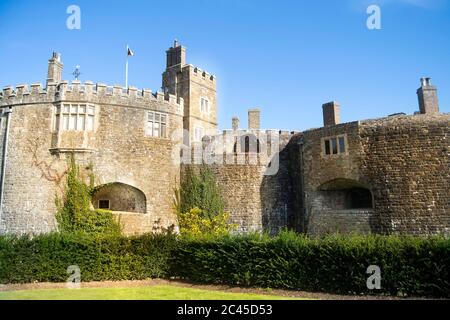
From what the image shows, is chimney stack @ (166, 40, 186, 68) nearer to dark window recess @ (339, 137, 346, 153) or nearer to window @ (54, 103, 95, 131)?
window @ (54, 103, 95, 131)

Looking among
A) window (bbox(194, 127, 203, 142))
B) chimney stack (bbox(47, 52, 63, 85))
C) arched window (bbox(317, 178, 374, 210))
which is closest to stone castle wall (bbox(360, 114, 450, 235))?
arched window (bbox(317, 178, 374, 210))

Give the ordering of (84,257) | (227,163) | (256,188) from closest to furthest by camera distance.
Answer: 1. (84,257)
2. (256,188)
3. (227,163)

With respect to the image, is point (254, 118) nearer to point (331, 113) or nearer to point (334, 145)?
point (331, 113)

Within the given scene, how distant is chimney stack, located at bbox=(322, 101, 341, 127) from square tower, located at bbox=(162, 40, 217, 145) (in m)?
8.73

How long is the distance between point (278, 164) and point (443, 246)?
14.5m

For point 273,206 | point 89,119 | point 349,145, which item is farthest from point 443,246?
point 89,119

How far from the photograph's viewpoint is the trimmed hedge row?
12164 millimetres

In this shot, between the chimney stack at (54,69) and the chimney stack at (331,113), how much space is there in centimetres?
1848

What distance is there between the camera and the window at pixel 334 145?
2214 cm

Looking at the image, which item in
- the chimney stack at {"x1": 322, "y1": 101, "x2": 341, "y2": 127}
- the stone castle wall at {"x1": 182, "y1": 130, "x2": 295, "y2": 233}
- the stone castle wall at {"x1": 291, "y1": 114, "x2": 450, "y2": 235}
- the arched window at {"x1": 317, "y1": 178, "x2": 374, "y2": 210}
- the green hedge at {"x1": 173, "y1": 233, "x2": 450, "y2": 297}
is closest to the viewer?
the green hedge at {"x1": 173, "y1": 233, "x2": 450, "y2": 297}

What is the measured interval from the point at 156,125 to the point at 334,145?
11339 mm

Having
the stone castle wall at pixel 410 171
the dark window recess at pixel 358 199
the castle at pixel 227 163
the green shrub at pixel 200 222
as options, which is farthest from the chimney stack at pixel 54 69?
the dark window recess at pixel 358 199

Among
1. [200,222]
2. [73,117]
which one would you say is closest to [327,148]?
[200,222]

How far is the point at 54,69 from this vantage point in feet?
79.0
